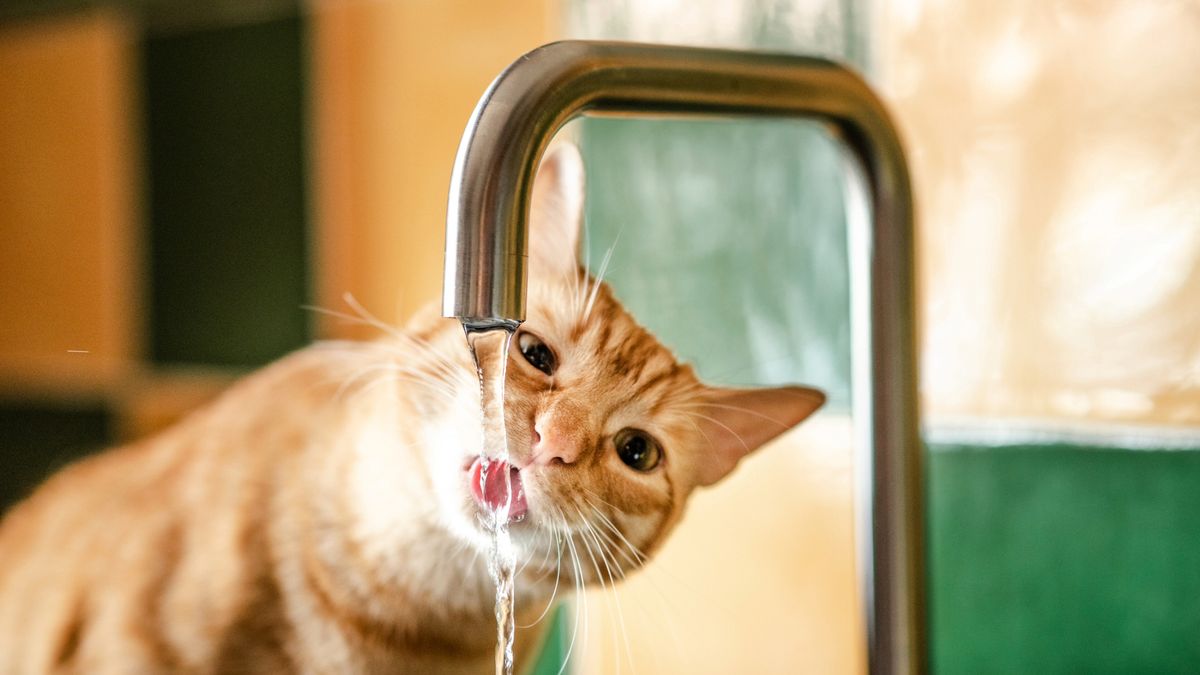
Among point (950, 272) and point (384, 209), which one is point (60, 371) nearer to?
point (384, 209)

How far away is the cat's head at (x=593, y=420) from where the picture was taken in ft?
1.24

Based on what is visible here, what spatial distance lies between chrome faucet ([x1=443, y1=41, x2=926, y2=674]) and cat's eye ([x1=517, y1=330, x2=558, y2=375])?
8 centimetres

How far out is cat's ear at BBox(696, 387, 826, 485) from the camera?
396mm

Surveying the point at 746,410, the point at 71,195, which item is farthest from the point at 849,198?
the point at 71,195

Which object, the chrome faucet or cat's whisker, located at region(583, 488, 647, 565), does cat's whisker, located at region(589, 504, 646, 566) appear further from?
the chrome faucet

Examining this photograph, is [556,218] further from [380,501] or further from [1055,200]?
[1055,200]

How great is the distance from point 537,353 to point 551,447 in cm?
4

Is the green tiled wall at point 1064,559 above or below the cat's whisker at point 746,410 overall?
below

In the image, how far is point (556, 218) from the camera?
16.2 inches

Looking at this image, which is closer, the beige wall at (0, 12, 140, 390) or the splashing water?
the splashing water

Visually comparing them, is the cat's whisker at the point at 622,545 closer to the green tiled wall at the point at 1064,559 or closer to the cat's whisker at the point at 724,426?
the cat's whisker at the point at 724,426

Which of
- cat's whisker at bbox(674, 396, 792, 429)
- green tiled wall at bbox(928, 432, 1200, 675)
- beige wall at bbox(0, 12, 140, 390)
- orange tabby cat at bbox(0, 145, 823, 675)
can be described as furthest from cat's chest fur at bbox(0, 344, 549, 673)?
beige wall at bbox(0, 12, 140, 390)

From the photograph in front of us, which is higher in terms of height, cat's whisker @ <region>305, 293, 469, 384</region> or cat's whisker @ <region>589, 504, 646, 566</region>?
cat's whisker @ <region>305, 293, 469, 384</region>

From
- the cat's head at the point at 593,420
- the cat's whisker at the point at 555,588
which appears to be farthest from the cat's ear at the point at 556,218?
the cat's whisker at the point at 555,588
